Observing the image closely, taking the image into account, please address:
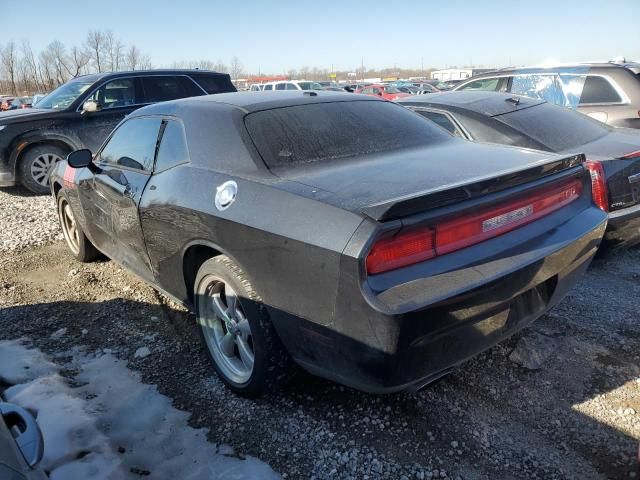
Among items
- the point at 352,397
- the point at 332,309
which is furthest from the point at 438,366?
the point at 352,397

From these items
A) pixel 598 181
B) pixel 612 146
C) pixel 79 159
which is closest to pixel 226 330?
pixel 79 159

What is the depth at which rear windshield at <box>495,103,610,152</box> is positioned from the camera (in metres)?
4.24

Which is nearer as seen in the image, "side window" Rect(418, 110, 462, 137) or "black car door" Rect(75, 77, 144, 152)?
"side window" Rect(418, 110, 462, 137)

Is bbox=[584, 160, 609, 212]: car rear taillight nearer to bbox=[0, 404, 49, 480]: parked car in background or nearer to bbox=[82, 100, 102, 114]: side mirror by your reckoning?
bbox=[0, 404, 49, 480]: parked car in background

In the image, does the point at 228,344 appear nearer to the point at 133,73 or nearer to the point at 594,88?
the point at 594,88

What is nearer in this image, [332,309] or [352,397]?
[332,309]

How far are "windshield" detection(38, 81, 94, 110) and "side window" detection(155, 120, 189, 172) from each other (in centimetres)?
562

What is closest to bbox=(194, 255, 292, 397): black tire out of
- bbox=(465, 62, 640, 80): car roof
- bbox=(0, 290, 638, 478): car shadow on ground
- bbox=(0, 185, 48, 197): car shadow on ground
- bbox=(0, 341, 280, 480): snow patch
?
bbox=(0, 290, 638, 478): car shadow on ground

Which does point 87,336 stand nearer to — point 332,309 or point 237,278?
point 237,278

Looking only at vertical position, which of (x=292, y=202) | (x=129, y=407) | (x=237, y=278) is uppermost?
(x=292, y=202)

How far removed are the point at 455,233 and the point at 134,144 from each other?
8.52 feet

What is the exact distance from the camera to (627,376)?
9.04 feet

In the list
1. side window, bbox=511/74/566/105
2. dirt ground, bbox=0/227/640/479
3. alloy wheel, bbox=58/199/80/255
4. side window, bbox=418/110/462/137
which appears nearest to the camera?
dirt ground, bbox=0/227/640/479

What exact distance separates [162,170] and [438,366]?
2083 millimetres
